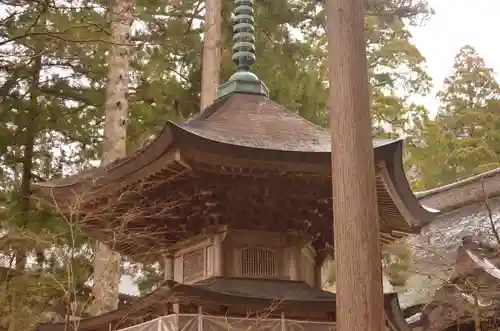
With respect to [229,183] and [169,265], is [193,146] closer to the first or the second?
[229,183]

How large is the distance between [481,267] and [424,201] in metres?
5.48

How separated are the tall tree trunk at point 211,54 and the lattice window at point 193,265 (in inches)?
179

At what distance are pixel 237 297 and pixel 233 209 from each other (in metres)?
0.82

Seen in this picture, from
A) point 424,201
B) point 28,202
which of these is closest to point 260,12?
point 424,201

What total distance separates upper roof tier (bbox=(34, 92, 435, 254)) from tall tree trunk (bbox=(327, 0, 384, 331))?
986mm

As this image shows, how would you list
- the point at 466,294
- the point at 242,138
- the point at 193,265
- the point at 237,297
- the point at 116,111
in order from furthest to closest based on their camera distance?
the point at 116,111
the point at 466,294
the point at 193,265
the point at 242,138
the point at 237,297

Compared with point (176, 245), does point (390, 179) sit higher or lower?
higher

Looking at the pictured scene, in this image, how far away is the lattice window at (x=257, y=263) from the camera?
5672mm

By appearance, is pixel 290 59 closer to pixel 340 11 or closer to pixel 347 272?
pixel 340 11

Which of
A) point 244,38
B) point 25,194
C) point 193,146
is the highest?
point 244,38

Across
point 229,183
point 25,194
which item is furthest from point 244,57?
point 25,194

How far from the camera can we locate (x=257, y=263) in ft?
18.8

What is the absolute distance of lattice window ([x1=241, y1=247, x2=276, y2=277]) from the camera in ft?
18.6

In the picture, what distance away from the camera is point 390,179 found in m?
5.45
